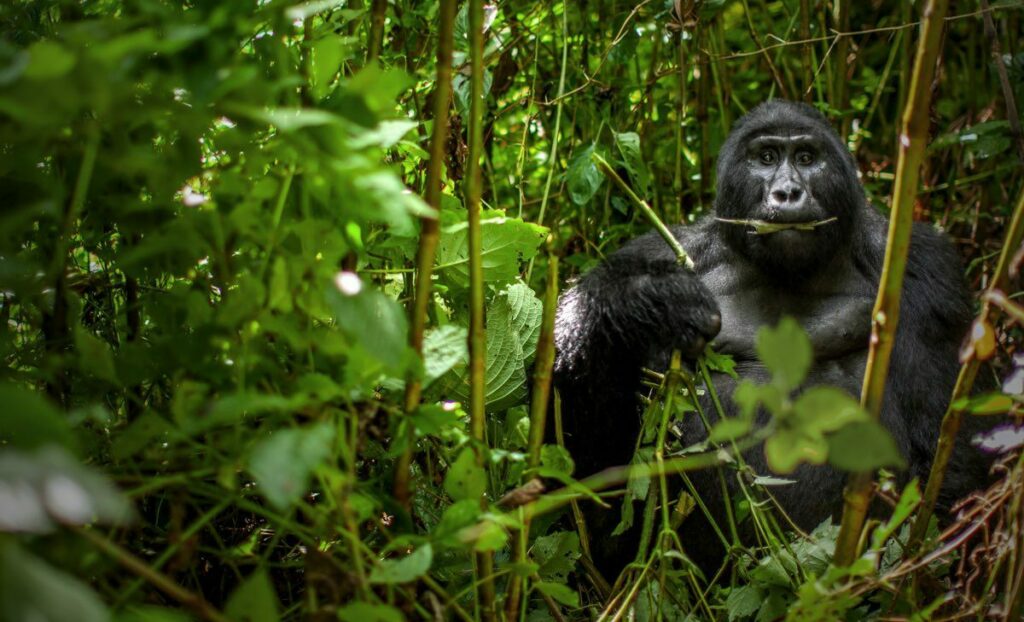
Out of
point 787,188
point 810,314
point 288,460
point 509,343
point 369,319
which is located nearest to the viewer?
point 288,460

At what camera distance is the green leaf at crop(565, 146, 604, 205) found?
2.93 metres

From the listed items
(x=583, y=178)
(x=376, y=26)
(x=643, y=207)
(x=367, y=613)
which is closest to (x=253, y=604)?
(x=367, y=613)

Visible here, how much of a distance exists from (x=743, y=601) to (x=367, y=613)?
43.0 inches

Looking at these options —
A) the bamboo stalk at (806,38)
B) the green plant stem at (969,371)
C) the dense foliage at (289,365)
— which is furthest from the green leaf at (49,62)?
the bamboo stalk at (806,38)

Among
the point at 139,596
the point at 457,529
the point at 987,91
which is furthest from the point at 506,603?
the point at 987,91

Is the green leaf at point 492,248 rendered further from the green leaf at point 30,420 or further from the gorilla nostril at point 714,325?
the green leaf at point 30,420

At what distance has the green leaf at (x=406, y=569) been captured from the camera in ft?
3.99

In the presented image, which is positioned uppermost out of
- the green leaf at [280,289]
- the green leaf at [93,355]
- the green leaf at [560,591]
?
the green leaf at [280,289]

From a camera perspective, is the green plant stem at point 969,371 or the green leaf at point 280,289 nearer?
the green leaf at point 280,289

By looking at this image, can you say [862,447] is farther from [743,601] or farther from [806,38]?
[806,38]

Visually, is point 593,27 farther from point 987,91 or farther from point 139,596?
point 139,596

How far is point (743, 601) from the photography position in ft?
6.79

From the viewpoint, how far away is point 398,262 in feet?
6.93

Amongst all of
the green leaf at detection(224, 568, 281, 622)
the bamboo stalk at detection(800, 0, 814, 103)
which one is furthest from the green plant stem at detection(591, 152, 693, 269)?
the bamboo stalk at detection(800, 0, 814, 103)
